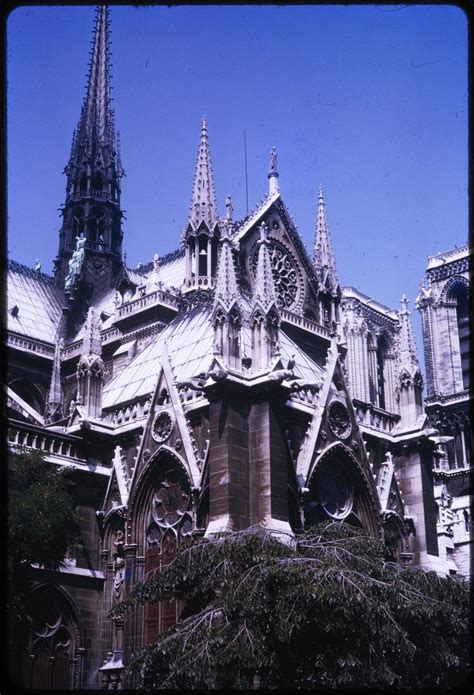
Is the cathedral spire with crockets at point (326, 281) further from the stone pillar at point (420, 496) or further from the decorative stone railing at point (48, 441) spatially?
the decorative stone railing at point (48, 441)

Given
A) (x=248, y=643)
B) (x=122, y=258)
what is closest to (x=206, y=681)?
(x=248, y=643)

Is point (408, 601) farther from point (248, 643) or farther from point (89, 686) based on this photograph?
point (89, 686)

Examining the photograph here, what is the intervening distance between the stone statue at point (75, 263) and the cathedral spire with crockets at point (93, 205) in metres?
0.17

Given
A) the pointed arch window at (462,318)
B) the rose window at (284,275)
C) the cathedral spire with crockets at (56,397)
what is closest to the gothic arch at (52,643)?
A: the cathedral spire with crockets at (56,397)

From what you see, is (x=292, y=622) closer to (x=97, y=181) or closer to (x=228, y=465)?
(x=228, y=465)

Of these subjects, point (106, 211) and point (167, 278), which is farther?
point (106, 211)

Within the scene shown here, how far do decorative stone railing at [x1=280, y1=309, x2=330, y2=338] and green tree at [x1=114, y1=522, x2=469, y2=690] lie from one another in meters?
18.7

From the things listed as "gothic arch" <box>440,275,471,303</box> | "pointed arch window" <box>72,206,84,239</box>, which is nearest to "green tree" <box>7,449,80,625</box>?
"pointed arch window" <box>72,206,84,239</box>

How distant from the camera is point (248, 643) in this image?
18.3 metres

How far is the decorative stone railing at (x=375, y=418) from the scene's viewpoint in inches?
1188

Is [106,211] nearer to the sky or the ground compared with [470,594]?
nearer to the sky

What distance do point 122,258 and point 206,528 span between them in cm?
3116

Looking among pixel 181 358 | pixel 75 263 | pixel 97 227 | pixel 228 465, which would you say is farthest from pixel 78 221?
pixel 228 465

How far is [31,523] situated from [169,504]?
594 cm
